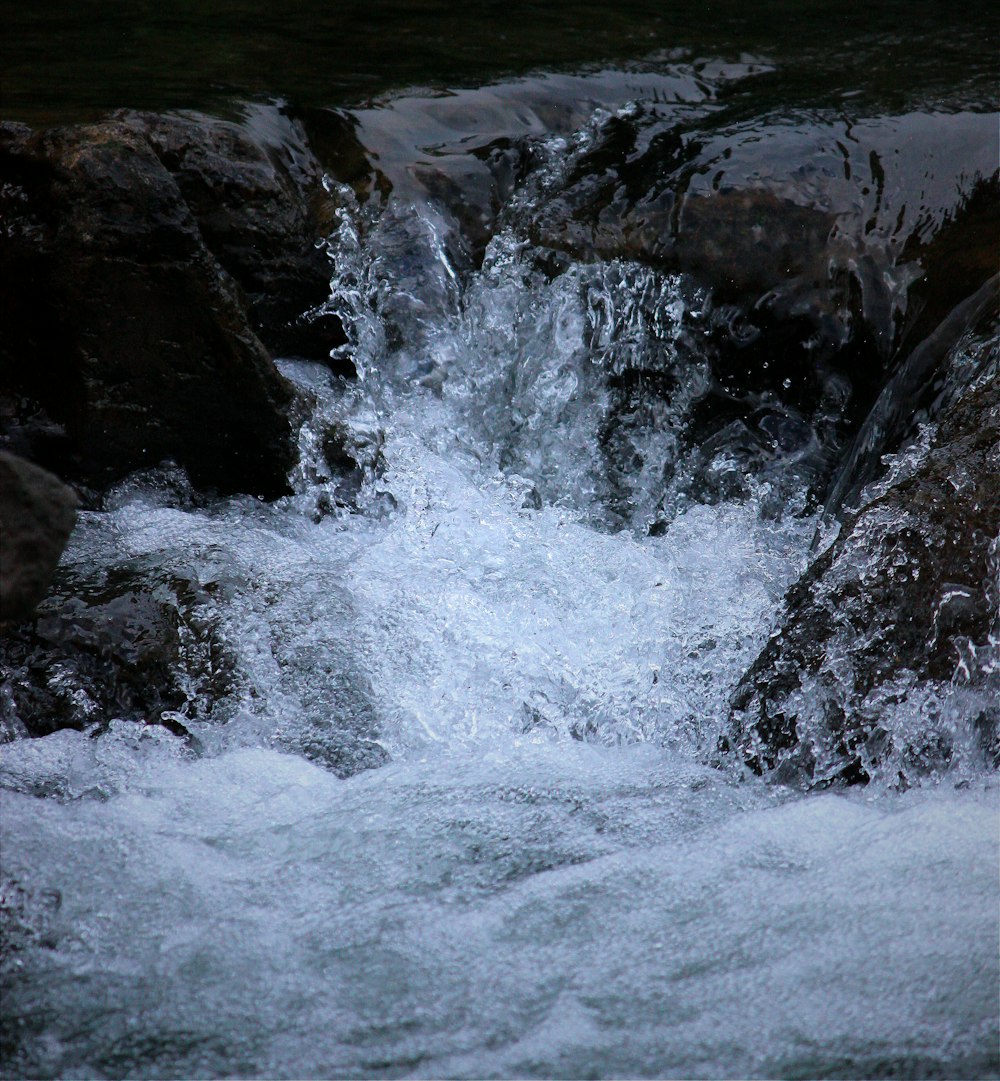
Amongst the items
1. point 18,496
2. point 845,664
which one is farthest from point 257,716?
point 845,664

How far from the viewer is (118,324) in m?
3.22

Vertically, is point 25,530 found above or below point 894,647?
above

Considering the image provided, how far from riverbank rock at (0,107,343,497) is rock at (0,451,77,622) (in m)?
1.59

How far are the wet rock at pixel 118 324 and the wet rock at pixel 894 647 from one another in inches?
68.2

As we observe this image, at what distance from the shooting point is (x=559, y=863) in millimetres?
2178

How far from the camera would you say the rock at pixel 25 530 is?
67.7 inches

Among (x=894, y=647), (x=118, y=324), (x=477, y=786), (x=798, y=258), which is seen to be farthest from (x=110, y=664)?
(x=798, y=258)

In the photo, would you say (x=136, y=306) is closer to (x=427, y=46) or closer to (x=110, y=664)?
(x=110, y=664)

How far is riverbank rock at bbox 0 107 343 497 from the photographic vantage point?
315 cm

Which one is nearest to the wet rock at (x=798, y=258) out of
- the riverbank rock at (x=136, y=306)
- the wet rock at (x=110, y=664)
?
the riverbank rock at (x=136, y=306)

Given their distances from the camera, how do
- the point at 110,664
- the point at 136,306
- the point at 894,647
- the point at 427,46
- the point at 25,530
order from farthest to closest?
the point at 427,46
the point at 136,306
the point at 110,664
the point at 894,647
the point at 25,530

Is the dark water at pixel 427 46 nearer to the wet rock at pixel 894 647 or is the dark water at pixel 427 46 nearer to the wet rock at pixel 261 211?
the wet rock at pixel 261 211

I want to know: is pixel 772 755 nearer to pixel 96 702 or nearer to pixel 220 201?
pixel 96 702

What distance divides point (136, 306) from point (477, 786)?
5.68 ft
